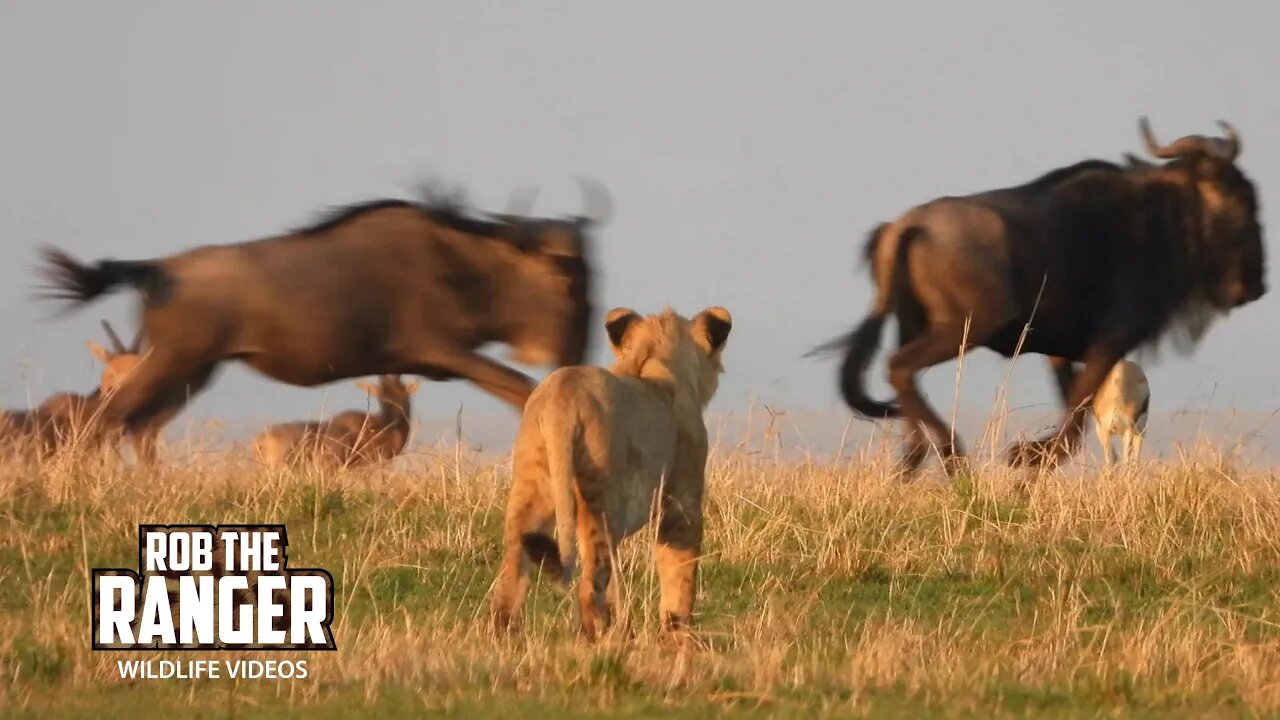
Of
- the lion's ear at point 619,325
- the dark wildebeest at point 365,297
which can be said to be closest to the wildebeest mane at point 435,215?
the dark wildebeest at point 365,297

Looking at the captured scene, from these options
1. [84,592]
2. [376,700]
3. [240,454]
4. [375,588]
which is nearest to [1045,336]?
[240,454]

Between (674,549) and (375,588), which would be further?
(375,588)

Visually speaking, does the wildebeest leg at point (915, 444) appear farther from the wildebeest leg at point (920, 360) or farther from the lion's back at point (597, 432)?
the lion's back at point (597, 432)

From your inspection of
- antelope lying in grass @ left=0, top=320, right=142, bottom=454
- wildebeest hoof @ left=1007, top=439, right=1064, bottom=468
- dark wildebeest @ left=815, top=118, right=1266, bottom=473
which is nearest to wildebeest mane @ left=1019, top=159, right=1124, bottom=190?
dark wildebeest @ left=815, top=118, right=1266, bottom=473

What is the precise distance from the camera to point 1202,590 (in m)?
8.71

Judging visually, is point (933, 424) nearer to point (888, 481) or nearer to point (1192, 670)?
point (888, 481)

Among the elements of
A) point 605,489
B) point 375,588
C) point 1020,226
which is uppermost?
point 1020,226

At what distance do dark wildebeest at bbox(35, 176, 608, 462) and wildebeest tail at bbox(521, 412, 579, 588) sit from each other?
727 cm

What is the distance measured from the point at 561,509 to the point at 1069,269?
9320 mm

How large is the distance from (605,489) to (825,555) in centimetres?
239

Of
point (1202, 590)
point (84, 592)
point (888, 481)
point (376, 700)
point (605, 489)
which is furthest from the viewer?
point (888, 481)

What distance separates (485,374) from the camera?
46.7 feet

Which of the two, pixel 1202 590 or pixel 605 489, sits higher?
pixel 605 489

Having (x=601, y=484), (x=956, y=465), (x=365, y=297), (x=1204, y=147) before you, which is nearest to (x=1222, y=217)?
(x=1204, y=147)
